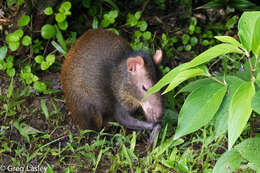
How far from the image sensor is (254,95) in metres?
1.96

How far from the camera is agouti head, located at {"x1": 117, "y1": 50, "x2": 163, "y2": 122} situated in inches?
145

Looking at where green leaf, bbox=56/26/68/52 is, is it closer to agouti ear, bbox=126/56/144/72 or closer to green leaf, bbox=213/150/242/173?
agouti ear, bbox=126/56/144/72

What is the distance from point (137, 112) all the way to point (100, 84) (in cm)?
69

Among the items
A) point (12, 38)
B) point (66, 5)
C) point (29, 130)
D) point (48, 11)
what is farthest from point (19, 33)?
point (29, 130)

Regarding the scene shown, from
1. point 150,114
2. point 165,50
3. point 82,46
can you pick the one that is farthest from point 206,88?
point 165,50

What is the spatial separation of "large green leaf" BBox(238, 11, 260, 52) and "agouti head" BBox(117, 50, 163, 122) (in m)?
1.63

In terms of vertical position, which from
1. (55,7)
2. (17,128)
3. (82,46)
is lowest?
(17,128)

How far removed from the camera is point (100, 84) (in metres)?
4.05

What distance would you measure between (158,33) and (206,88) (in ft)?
10.4

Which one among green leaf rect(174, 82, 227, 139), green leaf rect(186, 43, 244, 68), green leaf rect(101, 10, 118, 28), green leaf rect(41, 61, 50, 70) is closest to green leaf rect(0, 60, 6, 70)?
green leaf rect(41, 61, 50, 70)

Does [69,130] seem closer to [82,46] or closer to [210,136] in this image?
[82,46]

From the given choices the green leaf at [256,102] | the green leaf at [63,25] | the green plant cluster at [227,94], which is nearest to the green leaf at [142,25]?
the green leaf at [63,25]

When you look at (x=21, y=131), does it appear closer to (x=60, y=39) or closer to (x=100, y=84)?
(x=100, y=84)

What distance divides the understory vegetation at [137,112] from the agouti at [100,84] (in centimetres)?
17
